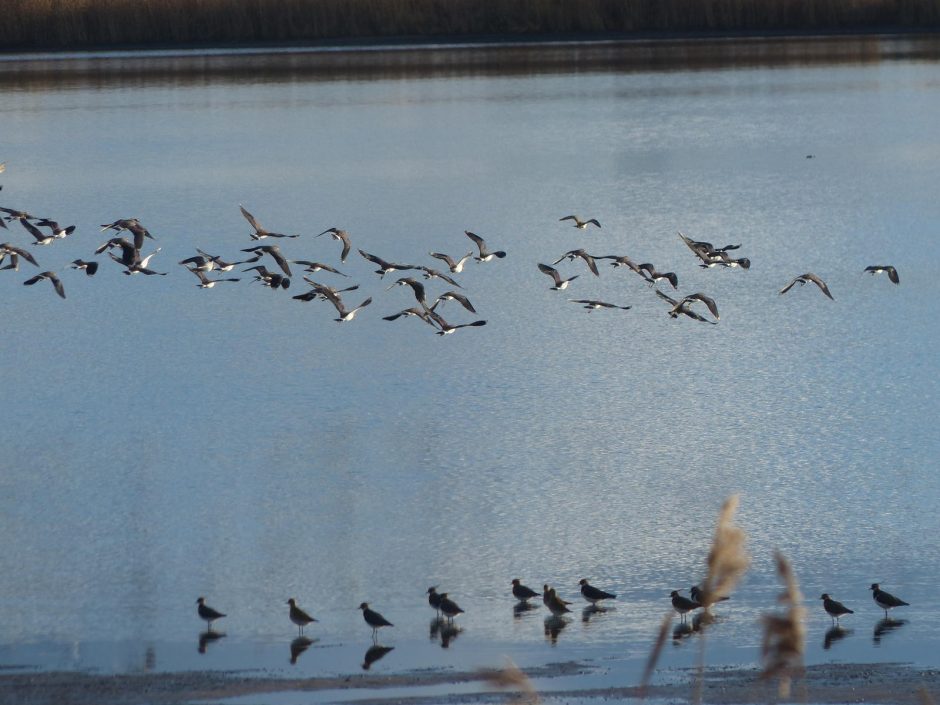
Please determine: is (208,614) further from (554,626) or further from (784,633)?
(784,633)

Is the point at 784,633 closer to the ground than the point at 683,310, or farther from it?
farther from it

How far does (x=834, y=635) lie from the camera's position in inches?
363

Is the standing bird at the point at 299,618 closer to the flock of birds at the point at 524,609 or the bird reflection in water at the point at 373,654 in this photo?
the flock of birds at the point at 524,609

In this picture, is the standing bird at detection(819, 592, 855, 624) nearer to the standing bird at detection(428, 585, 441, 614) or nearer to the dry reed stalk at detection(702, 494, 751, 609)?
the standing bird at detection(428, 585, 441, 614)

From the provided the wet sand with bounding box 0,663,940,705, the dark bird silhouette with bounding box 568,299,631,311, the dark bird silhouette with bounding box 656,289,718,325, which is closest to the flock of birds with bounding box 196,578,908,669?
the wet sand with bounding box 0,663,940,705

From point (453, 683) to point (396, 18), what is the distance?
1650 inches

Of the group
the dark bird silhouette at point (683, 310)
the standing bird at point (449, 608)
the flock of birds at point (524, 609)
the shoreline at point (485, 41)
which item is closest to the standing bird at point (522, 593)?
the flock of birds at point (524, 609)

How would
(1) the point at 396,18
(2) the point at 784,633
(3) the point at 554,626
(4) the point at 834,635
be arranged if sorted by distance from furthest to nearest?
(1) the point at 396,18, (3) the point at 554,626, (4) the point at 834,635, (2) the point at 784,633

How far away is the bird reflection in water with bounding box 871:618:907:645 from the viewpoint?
9086mm

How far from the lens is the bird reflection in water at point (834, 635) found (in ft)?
29.9

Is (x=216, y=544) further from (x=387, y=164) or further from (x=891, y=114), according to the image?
(x=891, y=114)

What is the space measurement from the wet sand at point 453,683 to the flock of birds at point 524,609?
17.2 inches

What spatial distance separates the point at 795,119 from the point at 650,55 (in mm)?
14621

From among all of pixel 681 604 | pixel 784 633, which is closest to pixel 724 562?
pixel 784 633
